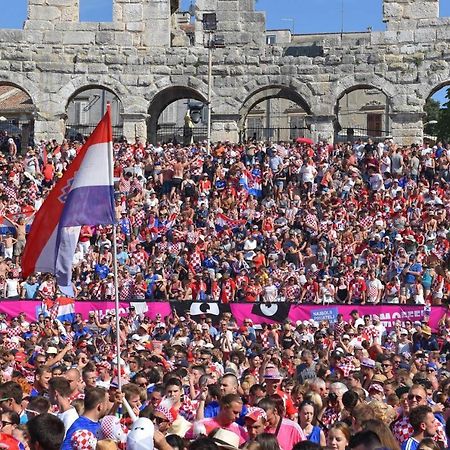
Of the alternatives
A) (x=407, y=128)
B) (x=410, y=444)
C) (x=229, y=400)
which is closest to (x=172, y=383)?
(x=229, y=400)

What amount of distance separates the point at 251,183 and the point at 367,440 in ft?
83.8

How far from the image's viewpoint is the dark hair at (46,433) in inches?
365

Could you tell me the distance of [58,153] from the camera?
36.4 m

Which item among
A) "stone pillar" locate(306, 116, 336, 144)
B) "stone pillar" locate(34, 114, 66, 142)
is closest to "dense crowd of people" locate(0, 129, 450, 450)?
"stone pillar" locate(34, 114, 66, 142)

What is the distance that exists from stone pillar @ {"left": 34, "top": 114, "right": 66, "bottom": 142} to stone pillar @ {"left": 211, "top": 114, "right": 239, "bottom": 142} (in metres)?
4.85

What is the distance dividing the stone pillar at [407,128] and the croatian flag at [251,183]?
6.09 meters

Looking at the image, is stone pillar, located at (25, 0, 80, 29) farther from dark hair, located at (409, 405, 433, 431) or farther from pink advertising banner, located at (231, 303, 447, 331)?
dark hair, located at (409, 405, 433, 431)

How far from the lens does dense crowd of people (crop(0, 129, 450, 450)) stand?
11733 mm

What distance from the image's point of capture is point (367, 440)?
8.95 meters

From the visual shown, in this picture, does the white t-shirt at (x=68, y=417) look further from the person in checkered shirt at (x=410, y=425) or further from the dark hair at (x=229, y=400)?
the person in checkered shirt at (x=410, y=425)

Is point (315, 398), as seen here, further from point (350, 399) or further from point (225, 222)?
point (225, 222)

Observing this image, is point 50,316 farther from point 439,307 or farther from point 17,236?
point 439,307

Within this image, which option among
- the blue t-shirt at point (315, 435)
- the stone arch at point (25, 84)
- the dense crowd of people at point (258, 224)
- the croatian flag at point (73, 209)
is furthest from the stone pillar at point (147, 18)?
the blue t-shirt at point (315, 435)

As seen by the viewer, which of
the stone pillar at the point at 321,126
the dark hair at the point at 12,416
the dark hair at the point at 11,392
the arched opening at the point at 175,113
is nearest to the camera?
the dark hair at the point at 12,416
